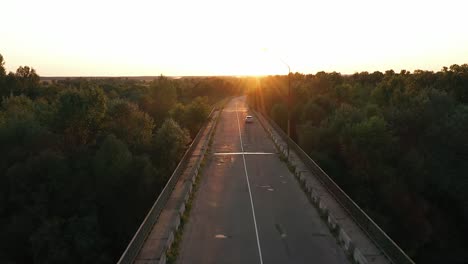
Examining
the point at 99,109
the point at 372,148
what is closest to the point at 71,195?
the point at 99,109

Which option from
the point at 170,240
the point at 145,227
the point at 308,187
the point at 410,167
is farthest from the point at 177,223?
the point at 410,167

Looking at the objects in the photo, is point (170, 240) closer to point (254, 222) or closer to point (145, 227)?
point (145, 227)

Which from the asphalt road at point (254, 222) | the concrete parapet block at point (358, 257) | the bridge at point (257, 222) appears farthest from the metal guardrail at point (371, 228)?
the asphalt road at point (254, 222)

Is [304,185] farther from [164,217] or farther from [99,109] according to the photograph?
[99,109]

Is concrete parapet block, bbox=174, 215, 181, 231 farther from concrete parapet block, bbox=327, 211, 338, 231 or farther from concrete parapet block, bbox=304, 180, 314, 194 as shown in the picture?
concrete parapet block, bbox=304, 180, 314, 194

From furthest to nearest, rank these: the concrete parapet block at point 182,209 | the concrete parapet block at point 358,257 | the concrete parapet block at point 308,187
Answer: the concrete parapet block at point 308,187 < the concrete parapet block at point 182,209 < the concrete parapet block at point 358,257

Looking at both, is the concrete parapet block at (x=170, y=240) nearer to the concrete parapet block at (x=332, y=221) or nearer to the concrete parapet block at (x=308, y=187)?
the concrete parapet block at (x=332, y=221)
